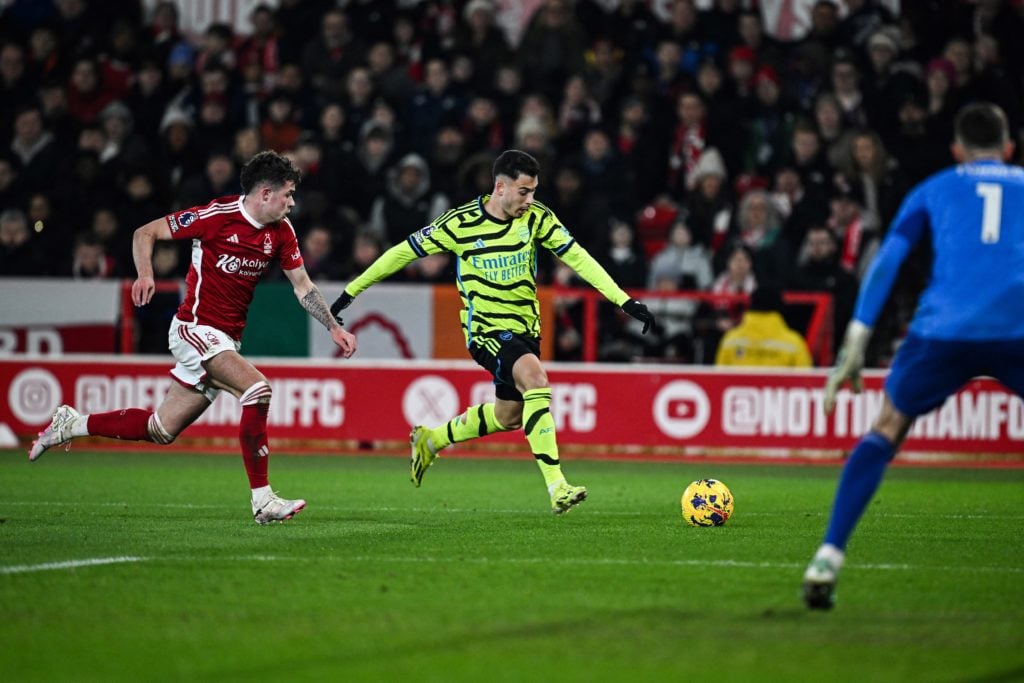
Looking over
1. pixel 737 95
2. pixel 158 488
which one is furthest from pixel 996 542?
pixel 737 95

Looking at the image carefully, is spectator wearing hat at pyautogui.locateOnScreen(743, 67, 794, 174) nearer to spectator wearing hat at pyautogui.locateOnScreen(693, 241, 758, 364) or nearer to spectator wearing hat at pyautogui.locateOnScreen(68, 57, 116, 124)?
spectator wearing hat at pyautogui.locateOnScreen(693, 241, 758, 364)

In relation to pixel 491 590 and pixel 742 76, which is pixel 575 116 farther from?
pixel 491 590

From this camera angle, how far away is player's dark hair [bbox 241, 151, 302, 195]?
993cm

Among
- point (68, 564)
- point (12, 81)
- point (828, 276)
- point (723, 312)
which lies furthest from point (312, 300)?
point (12, 81)

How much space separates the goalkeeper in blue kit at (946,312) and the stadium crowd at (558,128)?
397 inches

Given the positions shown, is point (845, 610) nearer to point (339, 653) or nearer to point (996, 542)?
point (339, 653)

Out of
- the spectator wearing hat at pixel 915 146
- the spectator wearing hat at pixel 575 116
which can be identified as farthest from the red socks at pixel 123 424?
the spectator wearing hat at pixel 915 146

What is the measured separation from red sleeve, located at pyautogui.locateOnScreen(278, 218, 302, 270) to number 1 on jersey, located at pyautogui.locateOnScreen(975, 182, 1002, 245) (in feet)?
16.3

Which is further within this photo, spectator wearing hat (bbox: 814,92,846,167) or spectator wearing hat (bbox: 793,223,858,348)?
spectator wearing hat (bbox: 814,92,846,167)

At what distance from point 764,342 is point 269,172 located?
759 cm

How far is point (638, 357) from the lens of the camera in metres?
17.1

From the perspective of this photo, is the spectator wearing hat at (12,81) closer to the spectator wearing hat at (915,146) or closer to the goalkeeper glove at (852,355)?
the spectator wearing hat at (915,146)

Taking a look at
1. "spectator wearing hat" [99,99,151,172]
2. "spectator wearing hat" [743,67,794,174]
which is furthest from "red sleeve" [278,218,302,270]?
"spectator wearing hat" [743,67,794,174]

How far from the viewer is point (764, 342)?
1622 centimetres
